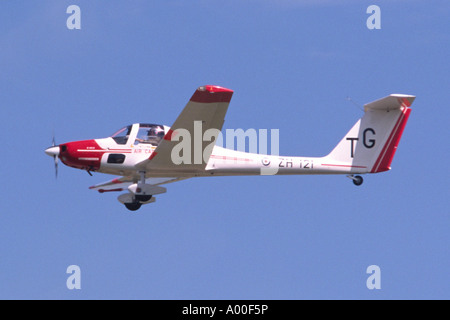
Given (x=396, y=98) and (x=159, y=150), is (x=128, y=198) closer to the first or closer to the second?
(x=159, y=150)

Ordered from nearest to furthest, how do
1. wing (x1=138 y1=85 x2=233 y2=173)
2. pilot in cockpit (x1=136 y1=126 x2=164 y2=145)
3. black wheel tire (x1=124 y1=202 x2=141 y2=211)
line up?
wing (x1=138 y1=85 x2=233 y2=173) → pilot in cockpit (x1=136 y1=126 x2=164 y2=145) → black wheel tire (x1=124 y1=202 x2=141 y2=211)

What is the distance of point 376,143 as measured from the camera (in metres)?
23.2

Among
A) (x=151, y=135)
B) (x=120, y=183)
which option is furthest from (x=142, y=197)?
(x=120, y=183)

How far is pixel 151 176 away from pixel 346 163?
544 cm

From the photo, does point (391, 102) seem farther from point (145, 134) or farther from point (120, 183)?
point (120, 183)

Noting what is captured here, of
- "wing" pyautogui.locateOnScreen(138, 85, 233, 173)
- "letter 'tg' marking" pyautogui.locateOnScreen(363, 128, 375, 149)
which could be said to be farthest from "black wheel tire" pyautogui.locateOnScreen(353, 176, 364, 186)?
"wing" pyautogui.locateOnScreen(138, 85, 233, 173)

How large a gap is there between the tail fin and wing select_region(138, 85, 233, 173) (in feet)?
Answer: 12.9

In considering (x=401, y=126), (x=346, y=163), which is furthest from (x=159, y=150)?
(x=401, y=126)

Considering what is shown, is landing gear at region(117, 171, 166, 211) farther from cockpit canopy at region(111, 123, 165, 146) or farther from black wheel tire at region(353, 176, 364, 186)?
black wheel tire at region(353, 176, 364, 186)

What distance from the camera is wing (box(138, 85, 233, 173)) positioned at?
19859 mm

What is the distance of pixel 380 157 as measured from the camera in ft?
75.7

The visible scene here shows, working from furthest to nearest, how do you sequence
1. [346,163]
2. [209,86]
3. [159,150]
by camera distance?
[346,163], [159,150], [209,86]

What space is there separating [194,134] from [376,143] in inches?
220

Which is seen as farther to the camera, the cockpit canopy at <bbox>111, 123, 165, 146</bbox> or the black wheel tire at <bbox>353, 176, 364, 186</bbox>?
the black wheel tire at <bbox>353, 176, 364, 186</bbox>
